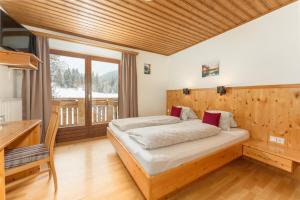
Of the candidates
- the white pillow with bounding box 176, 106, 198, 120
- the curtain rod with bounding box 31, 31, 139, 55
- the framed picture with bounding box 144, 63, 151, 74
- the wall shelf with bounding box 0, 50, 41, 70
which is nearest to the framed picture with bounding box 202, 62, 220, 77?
the white pillow with bounding box 176, 106, 198, 120

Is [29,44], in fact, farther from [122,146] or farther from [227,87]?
[227,87]

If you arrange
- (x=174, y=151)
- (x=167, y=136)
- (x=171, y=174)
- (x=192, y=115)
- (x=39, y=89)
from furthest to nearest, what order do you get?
(x=192, y=115) < (x=39, y=89) < (x=167, y=136) < (x=174, y=151) < (x=171, y=174)

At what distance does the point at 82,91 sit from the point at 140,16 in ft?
7.59

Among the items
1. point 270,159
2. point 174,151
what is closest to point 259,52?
point 270,159

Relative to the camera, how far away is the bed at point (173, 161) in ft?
4.63

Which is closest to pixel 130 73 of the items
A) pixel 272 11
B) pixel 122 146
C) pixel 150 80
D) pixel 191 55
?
pixel 150 80

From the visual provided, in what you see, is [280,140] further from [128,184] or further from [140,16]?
[140,16]

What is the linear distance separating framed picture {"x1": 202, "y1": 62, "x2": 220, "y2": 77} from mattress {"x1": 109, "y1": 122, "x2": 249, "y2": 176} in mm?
1567

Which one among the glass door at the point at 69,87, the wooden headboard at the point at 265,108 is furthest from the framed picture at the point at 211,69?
the glass door at the point at 69,87

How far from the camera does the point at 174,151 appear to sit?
1.64 metres

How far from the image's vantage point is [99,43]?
141 inches

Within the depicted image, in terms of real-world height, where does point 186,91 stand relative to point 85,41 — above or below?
below

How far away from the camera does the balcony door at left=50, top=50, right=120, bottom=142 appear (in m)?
3.42

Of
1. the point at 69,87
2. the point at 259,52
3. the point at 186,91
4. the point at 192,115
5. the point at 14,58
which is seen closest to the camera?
the point at 14,58
